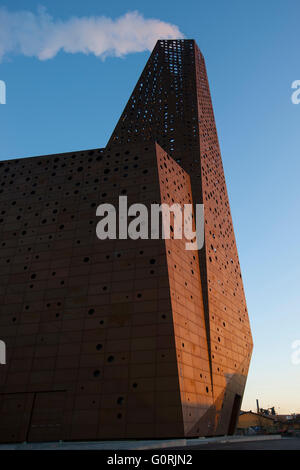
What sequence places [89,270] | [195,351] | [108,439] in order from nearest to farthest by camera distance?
[108,439] < [195,351] < [89,270]

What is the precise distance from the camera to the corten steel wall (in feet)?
34.9

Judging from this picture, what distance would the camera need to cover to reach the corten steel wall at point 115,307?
10641 millimetres

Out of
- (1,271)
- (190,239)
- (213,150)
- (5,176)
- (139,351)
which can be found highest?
(213,150)

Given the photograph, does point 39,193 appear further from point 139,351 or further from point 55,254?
point 139,351

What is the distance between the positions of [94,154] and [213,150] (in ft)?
21.1

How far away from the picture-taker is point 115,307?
38.6ft

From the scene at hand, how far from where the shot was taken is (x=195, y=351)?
12.0 meters

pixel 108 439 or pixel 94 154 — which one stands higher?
pixel 94 154

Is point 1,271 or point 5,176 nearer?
point 1,271

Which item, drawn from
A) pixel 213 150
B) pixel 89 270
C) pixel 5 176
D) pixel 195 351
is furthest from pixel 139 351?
pixel 213 150

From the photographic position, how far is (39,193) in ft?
49.9

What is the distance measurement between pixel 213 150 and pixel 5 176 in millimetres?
9358
